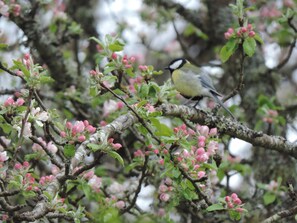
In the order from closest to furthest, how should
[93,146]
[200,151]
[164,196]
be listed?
[93,146], [200,151], [164,196]

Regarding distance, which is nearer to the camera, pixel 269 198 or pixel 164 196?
pixel 164 196

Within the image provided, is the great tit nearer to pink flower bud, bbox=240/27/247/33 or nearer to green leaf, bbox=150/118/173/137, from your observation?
pink flower bud, bbox=240/27/247/33

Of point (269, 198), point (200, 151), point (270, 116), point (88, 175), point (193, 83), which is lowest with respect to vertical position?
point (269, 198)

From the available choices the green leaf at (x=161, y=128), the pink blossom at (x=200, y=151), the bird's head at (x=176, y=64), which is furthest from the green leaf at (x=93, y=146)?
the bird's head at (x=176, y=64)

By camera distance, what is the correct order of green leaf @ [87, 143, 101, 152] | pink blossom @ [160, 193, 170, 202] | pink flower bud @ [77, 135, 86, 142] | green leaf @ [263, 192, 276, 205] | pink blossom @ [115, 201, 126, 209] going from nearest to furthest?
green leaf @ [87, 143, 101, 152], pink flower bud @ [77, 135, 86, 142], pink blossom @ [160, 193, 170, 202], pink blossom @ [115, 201, 126, 209], green leaf @ [263, 192, 276, 205]

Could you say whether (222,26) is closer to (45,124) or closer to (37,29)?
(37,29)

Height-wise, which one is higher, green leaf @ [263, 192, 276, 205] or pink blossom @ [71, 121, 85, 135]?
pink blossom @ [71, 121, 85, 135]

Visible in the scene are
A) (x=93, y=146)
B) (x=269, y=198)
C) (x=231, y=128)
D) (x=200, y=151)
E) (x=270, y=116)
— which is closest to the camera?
(x=93, y=146)

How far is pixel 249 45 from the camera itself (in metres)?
3.17

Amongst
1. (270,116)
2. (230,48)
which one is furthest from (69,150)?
(270,116)

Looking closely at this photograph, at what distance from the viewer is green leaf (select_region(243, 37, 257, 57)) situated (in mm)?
3139

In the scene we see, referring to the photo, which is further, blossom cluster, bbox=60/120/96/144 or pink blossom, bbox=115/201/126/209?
pink blossom, bbox=115/201/126/209

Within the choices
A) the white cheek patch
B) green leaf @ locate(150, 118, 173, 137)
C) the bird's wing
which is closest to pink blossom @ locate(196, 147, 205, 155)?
green leaf @ locate(150, 118, 173, 137)

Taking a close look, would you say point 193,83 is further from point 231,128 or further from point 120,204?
point 120,204
